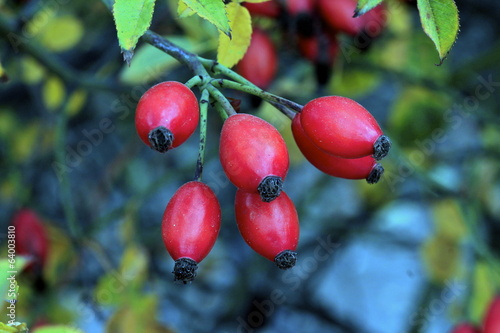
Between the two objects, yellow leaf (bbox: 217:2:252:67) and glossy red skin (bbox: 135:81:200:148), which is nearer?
glossy red skin (bbox: 135:81:200:148)

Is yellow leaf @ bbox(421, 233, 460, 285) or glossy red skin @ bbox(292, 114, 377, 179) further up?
glossy red skin @ bbox(292, 114, 377, 179)

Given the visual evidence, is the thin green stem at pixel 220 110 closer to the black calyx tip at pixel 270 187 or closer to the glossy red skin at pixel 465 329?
the black calyx tip at pixel 270 187

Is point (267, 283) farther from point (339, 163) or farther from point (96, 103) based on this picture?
point (339, 163)

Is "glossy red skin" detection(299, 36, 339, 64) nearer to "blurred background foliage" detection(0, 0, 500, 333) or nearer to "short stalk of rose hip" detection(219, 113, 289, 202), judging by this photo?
"blurred background foliage" detection(0, 0, 500, 333)

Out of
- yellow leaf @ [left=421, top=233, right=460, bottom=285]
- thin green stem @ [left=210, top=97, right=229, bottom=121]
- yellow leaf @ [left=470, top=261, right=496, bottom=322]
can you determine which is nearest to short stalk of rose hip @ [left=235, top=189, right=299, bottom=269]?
thin green stem @ [left=210, top=97, right=229, bottom=121]

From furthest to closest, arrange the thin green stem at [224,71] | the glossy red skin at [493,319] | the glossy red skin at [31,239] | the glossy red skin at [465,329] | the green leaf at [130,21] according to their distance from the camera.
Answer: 1. the glossy red skin at [31,239]
2. the glossy red skin at [465,329]
3. the glossy red skin at [493,319]
4. the thin green stem at [224,71]
5. the green leaf at [130,21]

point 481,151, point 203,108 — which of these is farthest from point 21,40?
point 481,151

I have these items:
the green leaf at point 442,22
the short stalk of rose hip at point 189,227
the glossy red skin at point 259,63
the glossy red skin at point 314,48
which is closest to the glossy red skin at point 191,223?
the short stalk of rose hip at point 189,227
